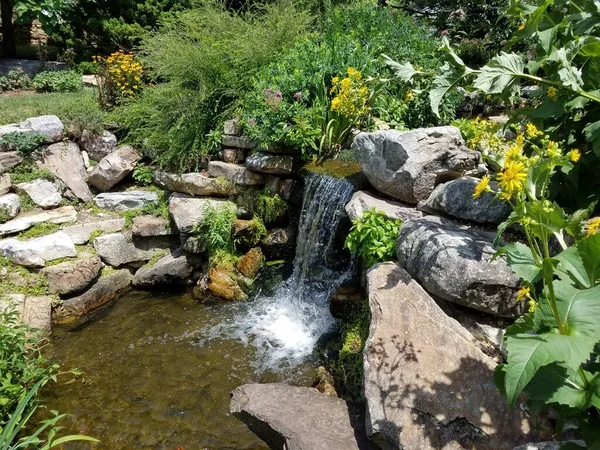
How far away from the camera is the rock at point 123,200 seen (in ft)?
21.8

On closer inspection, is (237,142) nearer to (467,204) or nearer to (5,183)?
(5,183)

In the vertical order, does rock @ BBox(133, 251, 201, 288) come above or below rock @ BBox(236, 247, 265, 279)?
below

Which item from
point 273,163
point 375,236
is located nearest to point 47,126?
point 273,163

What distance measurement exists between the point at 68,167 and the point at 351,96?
4673mm

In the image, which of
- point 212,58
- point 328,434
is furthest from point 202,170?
point 328,434

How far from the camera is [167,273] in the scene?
601cm

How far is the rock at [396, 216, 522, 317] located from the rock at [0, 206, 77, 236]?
16.5 feet

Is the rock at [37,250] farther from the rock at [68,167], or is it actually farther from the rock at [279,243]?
the rock at [279,243]

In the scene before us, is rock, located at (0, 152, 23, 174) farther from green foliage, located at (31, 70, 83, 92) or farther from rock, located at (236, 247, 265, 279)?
green foliage, located at (31, 70, 83, 92)

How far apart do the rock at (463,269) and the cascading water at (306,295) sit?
1.53m

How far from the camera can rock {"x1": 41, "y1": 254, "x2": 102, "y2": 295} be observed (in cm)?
546

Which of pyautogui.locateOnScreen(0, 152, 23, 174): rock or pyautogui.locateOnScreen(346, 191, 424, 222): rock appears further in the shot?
pyautogui.locateOnScreen(0, 152, 23, 174): rock

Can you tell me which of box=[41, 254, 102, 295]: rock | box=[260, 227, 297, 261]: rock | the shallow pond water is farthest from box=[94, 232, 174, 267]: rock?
box=[260, 227, 297, 261]: rock

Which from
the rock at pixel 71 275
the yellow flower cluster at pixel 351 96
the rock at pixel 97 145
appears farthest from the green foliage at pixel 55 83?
the yellow flower cluster at pixel 351 96
